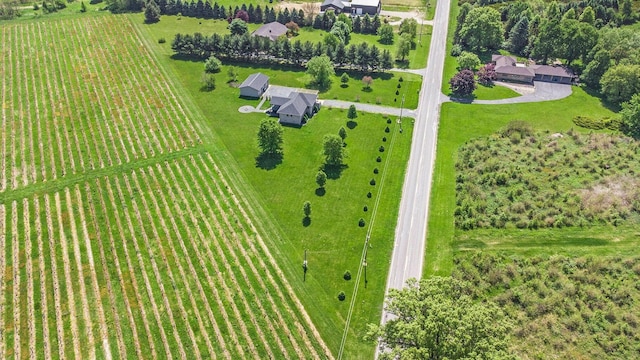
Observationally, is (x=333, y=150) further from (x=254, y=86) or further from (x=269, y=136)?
(x=254, y=86)

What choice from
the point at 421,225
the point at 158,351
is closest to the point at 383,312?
the point at 421,225

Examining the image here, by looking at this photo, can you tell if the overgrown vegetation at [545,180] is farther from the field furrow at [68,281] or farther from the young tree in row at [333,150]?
the field furrow at [68,281]

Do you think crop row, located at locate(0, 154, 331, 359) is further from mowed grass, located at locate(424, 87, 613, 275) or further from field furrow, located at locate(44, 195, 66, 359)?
mowed grass, located at locate(424, 87, 613, 275)

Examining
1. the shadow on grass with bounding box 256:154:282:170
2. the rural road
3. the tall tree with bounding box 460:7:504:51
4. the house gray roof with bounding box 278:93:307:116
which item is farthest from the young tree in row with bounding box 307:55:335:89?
the tall tree with bounding box 460:7:504:51

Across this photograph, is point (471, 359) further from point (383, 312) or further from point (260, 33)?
point (260, 33)

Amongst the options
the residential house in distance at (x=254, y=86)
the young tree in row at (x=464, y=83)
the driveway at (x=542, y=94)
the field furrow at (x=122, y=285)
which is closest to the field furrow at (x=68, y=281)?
the field furrow at (x=122, y=285)

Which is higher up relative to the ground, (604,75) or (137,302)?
(604,75)

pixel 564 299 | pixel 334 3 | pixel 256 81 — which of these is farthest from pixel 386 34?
pixel 564 299
